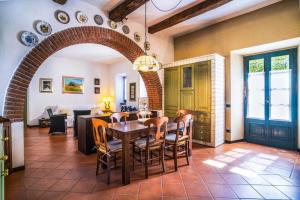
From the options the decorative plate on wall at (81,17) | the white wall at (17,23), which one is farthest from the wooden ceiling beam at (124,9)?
the white wall at (17,23)

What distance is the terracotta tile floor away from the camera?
7.04ft

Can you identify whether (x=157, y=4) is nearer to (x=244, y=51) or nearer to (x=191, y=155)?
(x=244, y=51)

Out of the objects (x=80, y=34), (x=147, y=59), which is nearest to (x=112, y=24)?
(x=80, y=34)

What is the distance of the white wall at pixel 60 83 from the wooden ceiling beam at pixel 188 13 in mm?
4701

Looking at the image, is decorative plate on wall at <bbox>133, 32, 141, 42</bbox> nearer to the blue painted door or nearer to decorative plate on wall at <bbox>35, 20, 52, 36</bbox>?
decorative plate on wall at <bbox>35, 20, 52, 36</bbox>

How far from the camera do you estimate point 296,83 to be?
3.79 m

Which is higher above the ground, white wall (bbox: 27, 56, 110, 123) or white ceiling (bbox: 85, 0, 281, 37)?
white ceiling (bbox: 85, 0, 281, 37)

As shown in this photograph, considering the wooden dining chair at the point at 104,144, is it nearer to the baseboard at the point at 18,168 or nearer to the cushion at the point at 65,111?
the baseboard at the point at 18,168

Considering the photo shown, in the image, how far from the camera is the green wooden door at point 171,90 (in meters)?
4.84

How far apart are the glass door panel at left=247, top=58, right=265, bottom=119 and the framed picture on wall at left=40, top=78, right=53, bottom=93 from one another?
24.1 ft

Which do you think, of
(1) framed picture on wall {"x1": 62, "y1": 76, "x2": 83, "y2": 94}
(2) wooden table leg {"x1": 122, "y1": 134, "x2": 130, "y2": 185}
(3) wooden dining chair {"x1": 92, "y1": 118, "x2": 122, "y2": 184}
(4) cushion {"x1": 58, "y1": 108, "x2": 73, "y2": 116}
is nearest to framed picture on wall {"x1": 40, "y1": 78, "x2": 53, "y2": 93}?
(1) framed picture on wall {"x1": 62, "y1": 76, "x2": 83, "y2": 94}

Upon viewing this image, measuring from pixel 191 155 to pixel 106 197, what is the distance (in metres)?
2.00

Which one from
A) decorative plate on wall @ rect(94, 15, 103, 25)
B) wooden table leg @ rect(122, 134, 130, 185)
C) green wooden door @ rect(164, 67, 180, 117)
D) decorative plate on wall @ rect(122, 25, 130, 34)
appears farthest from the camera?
green wooden door @ rect(164, 67, 180, 117)

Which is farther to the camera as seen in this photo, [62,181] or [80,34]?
[80,34]
